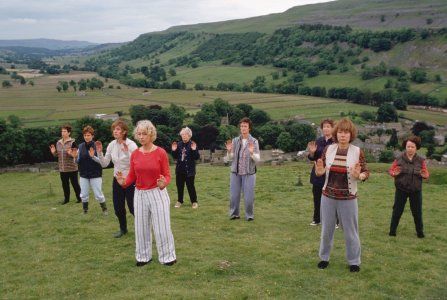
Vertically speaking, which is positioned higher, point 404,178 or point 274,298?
point 404,178

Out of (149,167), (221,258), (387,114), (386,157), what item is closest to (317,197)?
(221,258)

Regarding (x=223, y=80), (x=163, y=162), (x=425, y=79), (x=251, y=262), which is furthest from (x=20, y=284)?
(x=223, y=80)

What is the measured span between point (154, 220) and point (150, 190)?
65cm

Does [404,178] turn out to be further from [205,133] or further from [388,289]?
[205,133]

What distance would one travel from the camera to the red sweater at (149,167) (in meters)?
8.69

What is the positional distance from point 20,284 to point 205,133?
7495 centimetres

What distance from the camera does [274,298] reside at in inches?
308

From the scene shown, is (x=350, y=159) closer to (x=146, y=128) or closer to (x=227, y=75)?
(x=146, y=128)

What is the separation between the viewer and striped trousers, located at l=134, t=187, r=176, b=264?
8.89 metres

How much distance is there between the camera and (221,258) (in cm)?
998

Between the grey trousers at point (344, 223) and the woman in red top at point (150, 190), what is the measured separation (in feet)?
10.7

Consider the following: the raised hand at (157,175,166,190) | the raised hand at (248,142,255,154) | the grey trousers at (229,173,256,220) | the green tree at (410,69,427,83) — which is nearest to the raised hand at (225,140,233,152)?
the raised hand at (248,142,255,154)

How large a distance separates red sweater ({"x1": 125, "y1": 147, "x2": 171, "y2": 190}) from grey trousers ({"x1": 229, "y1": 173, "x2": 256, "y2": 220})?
14.4ft

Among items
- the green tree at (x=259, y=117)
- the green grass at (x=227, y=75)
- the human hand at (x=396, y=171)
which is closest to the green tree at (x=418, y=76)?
the green grass at (x=227, y=75)
